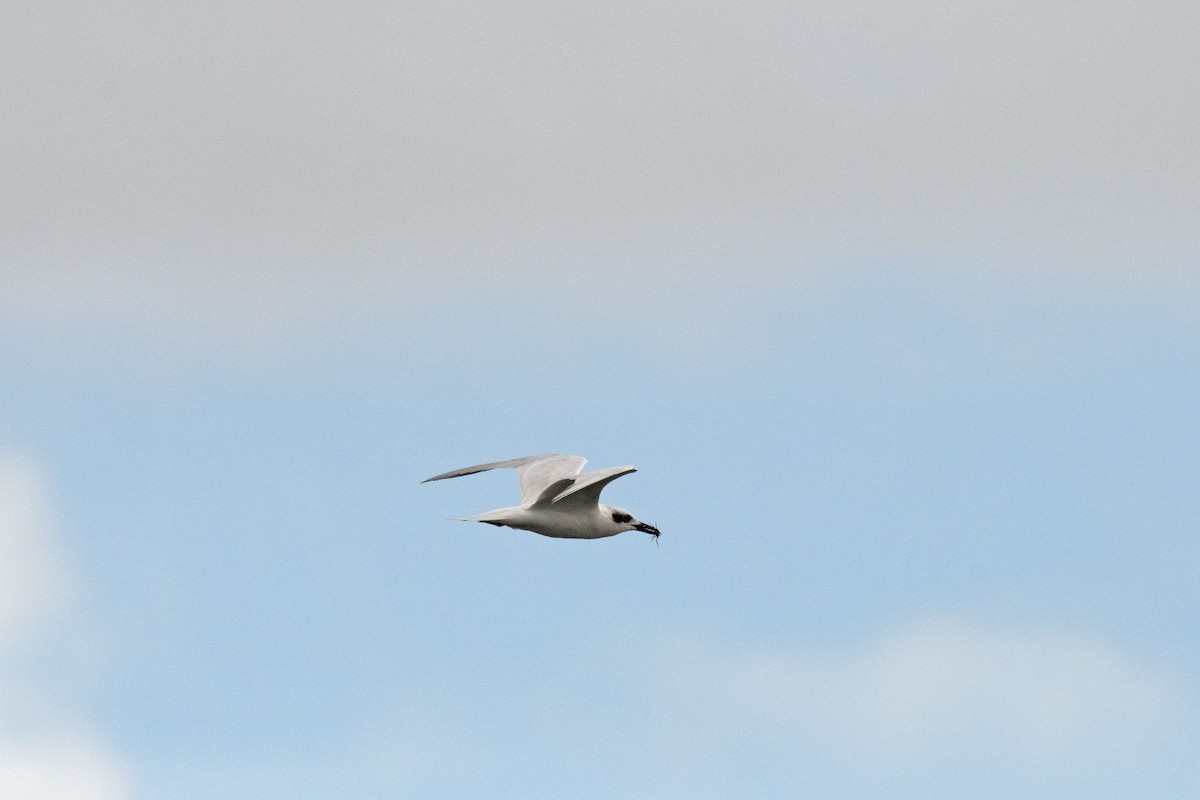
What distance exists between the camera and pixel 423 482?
182 feet

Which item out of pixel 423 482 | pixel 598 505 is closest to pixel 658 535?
pixel 598 505

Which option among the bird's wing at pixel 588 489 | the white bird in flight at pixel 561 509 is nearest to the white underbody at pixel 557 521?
the white bird in flight at pixel 561 509

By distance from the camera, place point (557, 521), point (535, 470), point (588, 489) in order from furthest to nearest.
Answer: point (535, 470), point (557, 521), point (588, 489)

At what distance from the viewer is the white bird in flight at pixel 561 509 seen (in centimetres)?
5238

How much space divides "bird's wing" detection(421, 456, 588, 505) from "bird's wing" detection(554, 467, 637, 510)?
0.54 metres

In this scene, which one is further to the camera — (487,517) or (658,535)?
(658,535)

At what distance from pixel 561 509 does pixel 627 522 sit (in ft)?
8.78

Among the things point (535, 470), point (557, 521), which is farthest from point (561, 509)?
point (535, 470)

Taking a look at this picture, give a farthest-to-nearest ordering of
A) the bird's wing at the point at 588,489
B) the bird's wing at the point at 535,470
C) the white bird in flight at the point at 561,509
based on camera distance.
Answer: the bird's wing at the point at 535,470 → the white bird in flight at the point at 561,509 → the bird's wing at the point at 588,489

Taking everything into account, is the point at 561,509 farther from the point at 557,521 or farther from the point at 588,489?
the point at 588,489

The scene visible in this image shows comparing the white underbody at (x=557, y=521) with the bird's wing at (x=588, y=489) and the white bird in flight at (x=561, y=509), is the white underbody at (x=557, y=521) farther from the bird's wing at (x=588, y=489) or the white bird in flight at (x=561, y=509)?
the bird's wing at (x=588, y=489)

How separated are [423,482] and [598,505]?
16.3 ft

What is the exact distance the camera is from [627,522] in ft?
181

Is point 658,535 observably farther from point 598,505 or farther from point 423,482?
point 423,482
